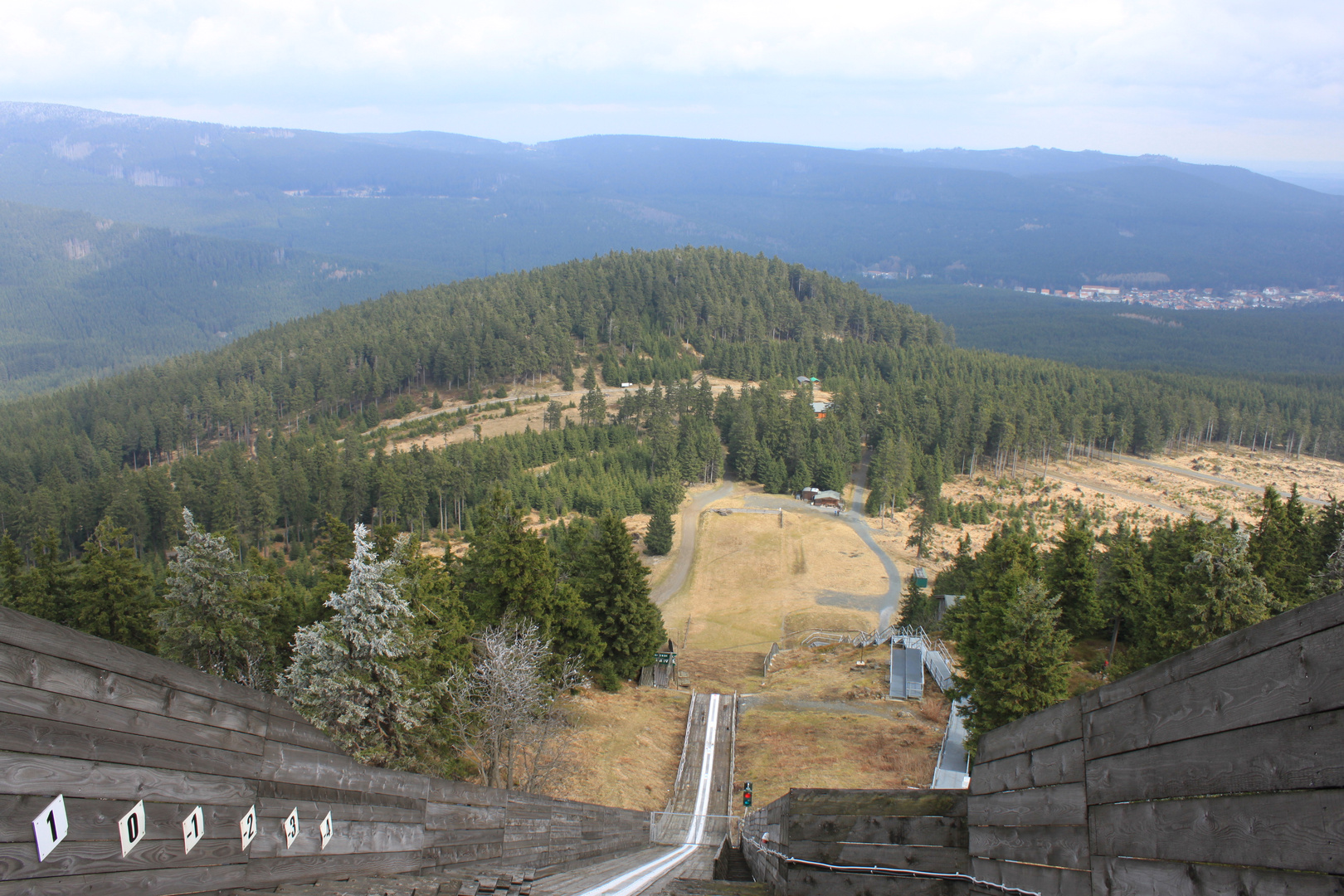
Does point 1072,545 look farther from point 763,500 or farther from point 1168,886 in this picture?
point 763,500

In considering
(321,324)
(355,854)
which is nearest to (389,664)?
(355,854)

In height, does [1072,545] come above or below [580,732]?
above

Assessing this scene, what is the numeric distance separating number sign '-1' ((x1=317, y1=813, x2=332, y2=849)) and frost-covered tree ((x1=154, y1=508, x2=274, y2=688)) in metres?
27.5

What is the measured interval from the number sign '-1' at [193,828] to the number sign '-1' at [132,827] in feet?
1.00

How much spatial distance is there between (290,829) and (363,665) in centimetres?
1586

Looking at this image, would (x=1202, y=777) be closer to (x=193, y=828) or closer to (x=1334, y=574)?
(x=193, y=828)

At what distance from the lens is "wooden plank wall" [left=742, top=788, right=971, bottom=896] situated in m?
5.34

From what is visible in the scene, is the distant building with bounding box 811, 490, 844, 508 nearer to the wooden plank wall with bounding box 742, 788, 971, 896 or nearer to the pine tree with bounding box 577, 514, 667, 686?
the pine tree with bounding box 577, 514, 667, 686

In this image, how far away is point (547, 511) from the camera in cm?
8506

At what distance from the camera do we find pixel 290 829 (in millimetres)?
4695

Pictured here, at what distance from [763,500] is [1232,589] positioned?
231ft

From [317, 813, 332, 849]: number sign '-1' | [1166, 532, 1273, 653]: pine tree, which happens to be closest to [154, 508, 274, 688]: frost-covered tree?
[317, 813, 332, 849]: number sign '-1'

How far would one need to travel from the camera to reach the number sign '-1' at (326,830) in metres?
5.01

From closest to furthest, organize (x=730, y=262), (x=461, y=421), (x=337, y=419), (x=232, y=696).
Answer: (x=232, y=696), (x=461, y=421), (x=337, y=419), (x=730, y=262)
